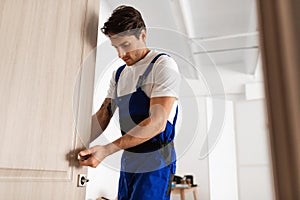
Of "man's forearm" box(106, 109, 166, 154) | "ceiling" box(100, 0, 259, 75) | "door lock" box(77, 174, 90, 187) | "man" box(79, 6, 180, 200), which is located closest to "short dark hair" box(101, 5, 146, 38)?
"man" box(79, 6, 180, 200)

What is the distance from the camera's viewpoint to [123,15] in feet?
3.26

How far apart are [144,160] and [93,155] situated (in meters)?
0.17

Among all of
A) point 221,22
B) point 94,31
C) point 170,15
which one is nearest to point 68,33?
point 94,31

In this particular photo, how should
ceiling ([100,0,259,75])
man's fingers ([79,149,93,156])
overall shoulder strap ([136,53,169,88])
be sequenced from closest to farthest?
1. man's fingers ([79,149,93,156])
2. overall shoulder strap ([136,53,169,88])
3. ceiling ([100,0,259,75])

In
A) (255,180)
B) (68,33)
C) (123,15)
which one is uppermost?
(123,15)

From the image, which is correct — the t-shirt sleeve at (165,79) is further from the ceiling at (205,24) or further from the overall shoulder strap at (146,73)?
the ceiling at (205,24)

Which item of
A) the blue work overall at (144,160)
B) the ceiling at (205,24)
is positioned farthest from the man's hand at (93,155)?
the ceiling at (205,24)

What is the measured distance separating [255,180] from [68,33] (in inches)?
133

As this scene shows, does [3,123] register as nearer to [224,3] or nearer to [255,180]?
[224,3]

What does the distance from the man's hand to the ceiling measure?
1.15 meters

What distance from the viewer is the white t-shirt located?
919 mm

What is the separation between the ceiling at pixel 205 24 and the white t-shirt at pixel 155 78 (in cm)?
90

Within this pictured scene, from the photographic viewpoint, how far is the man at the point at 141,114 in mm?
877

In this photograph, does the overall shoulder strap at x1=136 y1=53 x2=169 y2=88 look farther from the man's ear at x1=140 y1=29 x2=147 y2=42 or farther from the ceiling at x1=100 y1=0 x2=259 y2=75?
the ceiling at x1=100 y1=0 x2=259 y2=75
